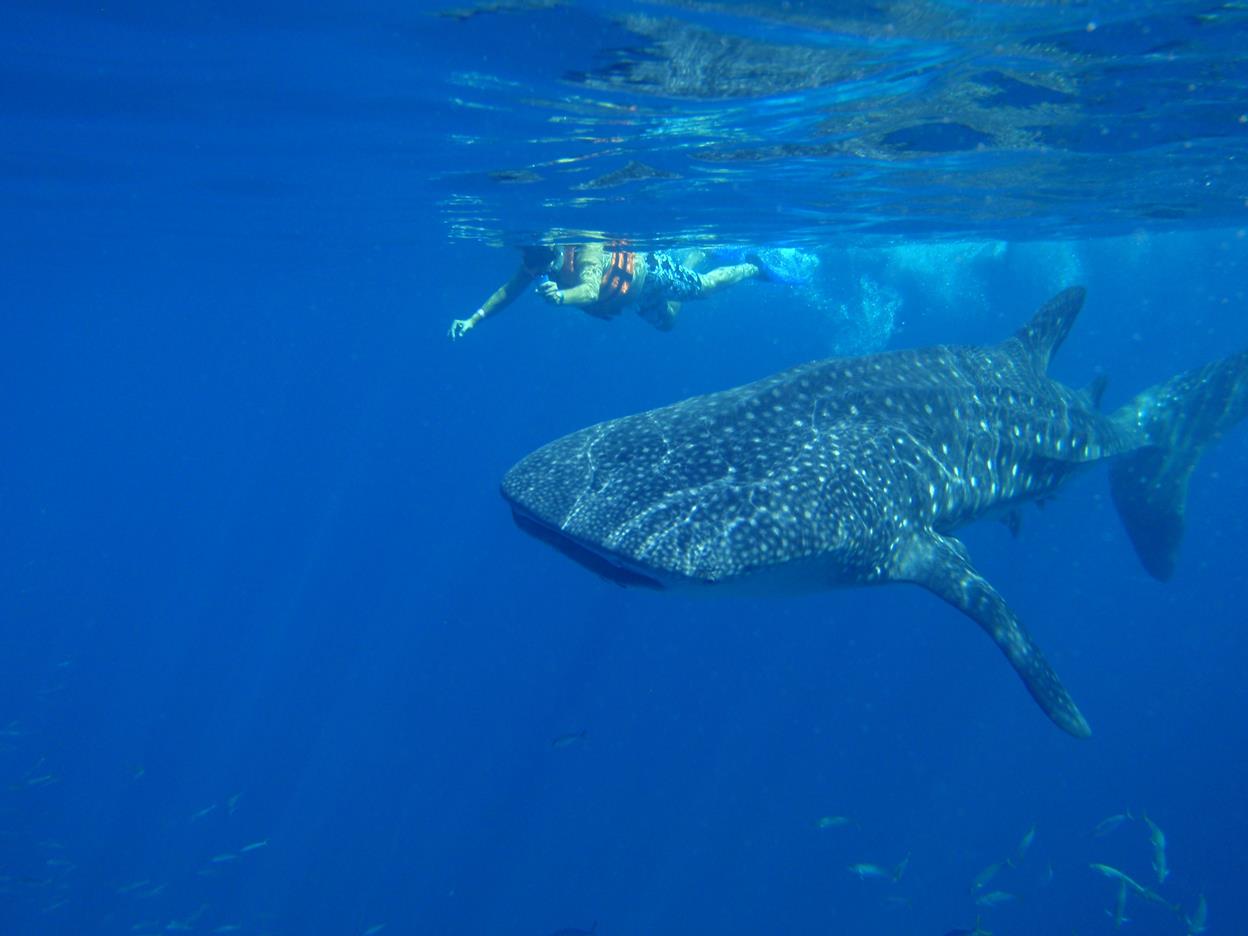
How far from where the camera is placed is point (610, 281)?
14.4 m

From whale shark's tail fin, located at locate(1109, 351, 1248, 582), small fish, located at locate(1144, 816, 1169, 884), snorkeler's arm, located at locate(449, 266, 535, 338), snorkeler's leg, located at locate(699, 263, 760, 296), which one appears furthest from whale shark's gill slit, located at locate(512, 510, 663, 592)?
snorkeler's leg, located at locate(699, 263, 760, 296)

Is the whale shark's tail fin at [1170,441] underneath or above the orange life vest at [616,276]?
underneath

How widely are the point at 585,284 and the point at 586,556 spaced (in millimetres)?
10485

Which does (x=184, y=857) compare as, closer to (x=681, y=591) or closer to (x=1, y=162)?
(x=1, y=162)

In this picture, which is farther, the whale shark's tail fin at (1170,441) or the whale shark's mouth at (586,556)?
the whale shark's tail fin at (1170,441)

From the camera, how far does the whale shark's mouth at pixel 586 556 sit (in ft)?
13.9

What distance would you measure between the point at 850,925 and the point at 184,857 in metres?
19.0

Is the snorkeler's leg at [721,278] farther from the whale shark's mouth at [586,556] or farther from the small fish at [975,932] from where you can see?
the whale shark's mouth at [586,556]

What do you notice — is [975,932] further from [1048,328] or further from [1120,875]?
[1048,328]

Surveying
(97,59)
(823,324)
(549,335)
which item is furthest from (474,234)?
(823,324)

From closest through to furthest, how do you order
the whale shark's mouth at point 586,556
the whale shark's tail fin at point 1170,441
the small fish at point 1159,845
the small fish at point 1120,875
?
the whale shark's mouth at point 586,556 < the whale shark's tail fin at point 1170,441 < the small fish at point 1120,875 < the small fish at point 1159,845

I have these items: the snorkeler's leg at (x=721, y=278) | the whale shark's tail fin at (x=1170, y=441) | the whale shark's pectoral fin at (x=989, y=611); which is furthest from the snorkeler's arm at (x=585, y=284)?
the whale shark's pectoral fin at (x=989, y=611)

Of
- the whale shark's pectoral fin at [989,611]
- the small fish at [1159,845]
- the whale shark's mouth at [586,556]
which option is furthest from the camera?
the small fish at [1159,845]

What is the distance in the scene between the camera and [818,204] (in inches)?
701
